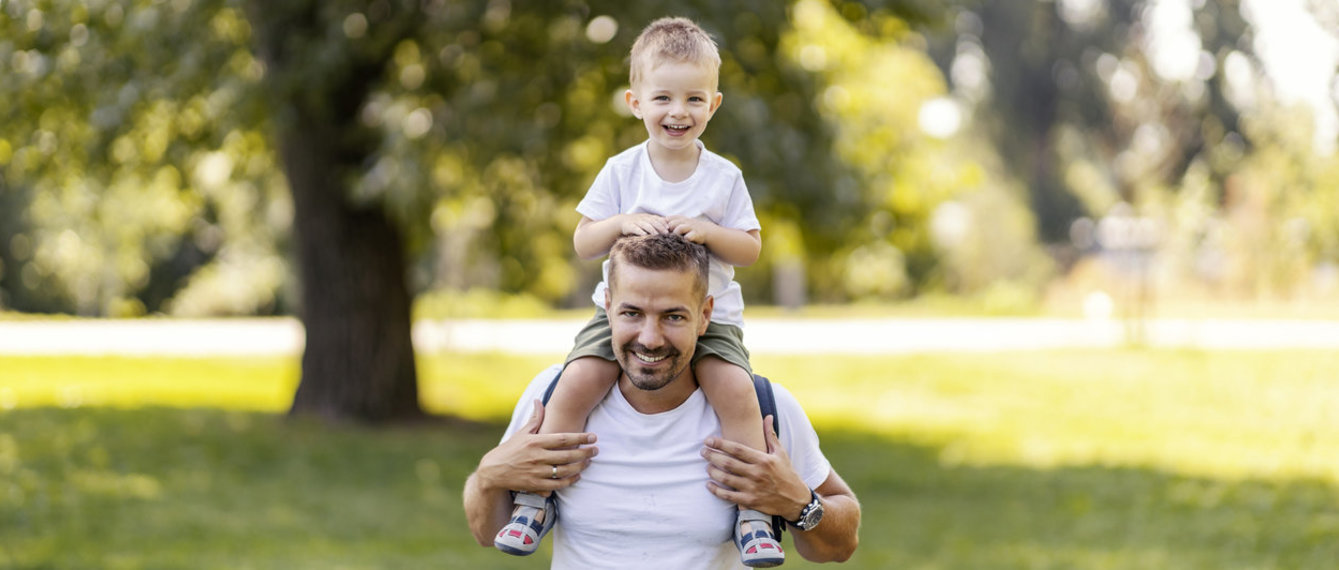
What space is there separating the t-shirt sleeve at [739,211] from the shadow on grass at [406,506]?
21.1 feet

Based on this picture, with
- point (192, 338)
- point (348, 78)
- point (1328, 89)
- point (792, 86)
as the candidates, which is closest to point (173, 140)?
point (348, 78)

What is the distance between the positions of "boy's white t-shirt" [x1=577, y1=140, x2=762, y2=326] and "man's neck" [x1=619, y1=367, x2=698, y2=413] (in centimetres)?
17

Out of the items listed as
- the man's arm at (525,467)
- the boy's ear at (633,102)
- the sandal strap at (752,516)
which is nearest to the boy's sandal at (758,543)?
the sandal strap at (752,516)

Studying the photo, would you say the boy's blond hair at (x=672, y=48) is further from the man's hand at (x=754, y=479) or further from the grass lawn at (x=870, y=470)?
the grass lawn at (x=870, y=470)

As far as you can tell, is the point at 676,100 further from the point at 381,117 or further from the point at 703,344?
the point at 381,117

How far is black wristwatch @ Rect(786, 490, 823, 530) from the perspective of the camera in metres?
3.17

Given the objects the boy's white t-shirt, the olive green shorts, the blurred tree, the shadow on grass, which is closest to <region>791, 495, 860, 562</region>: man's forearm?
Answer: the olive green shorts

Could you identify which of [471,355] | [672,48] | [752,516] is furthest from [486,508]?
[471,355]

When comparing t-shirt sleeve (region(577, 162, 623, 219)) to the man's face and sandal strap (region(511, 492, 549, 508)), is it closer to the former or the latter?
the man's face

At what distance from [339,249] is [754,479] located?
37.3ft

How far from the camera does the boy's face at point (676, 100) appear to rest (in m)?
3.03

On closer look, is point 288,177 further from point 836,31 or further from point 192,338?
point 192,338

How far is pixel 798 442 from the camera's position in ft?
11.1

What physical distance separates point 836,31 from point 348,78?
5457mm
